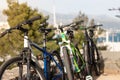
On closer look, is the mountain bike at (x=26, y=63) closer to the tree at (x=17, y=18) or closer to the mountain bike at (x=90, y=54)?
the mountain bike at (x=90, y=54)

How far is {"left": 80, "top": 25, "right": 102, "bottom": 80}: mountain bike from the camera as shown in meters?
5.71

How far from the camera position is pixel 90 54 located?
6.07m

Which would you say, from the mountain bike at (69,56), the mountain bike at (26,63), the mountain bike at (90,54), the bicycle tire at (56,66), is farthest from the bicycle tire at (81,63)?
the mountain bike at (26,63)

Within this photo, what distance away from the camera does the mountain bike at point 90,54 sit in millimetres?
5709

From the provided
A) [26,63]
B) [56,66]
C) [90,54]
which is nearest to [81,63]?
[90,54]

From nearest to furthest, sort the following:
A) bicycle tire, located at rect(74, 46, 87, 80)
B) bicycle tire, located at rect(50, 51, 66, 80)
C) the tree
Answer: bicycle tire, located at rect(50, 51, 66, 80) < bicycle tire, located at rect(74, 46, 87, 80) < the tree

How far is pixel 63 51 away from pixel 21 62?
83 centimetres

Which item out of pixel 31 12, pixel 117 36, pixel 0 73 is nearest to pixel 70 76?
pixel 0 73

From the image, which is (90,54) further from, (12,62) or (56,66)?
(12,62)

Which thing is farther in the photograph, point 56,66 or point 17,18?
point 17,18

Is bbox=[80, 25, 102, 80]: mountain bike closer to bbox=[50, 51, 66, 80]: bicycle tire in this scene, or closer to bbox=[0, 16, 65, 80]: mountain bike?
bbox=[50, 51, 66, 80]: bicycle tire

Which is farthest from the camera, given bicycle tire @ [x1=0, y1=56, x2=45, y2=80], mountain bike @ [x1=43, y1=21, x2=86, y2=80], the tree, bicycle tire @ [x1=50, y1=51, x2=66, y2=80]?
the tree

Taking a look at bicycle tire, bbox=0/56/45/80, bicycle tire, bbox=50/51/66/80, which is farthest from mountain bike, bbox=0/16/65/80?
bicycle tire, bbox=50/51/66/80

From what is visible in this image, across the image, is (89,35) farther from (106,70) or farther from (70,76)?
(70,76)
